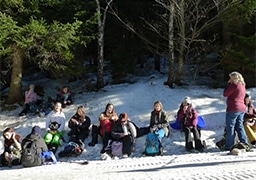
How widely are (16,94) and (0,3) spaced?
3835 millimetres

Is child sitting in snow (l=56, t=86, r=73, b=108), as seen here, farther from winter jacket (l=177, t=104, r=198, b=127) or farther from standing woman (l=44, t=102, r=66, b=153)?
winter jacket (l=177, t=104, r=198, b=127)

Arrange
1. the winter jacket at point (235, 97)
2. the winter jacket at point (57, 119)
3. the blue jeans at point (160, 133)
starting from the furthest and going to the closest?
the winter jacket at point (57, 119)
the blue jeans at point (160, 133)
the winter jacket at point (235, 97)

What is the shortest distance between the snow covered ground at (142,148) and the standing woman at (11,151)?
0.27 m

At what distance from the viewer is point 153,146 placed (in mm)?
9531

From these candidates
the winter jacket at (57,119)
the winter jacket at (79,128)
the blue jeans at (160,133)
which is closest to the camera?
the blue jeans at (160,133)

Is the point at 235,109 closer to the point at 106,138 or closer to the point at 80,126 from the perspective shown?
the point at 106,138

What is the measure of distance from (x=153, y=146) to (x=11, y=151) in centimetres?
363

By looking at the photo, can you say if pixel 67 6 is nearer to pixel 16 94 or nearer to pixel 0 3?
pixel 0 3

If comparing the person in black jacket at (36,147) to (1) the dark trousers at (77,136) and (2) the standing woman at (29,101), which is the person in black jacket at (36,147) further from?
(2) the standing woman at (29,101)

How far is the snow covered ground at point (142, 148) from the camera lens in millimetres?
6348

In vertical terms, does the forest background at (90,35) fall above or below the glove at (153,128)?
above

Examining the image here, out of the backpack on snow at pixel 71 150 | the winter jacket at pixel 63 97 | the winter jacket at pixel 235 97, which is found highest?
the winter jacket at pixel 235 97

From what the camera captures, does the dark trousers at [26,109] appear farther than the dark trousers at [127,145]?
Yes

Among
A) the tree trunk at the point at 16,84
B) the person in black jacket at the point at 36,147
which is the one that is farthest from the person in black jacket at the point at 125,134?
the tree trunk at the point at 16,84
